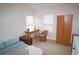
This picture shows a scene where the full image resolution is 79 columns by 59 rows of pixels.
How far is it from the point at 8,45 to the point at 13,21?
1.13 feet

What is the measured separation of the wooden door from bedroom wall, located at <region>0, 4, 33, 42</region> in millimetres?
451

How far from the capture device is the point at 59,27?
1241 mm

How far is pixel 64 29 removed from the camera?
1.24 m

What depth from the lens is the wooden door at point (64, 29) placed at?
1.21 metres

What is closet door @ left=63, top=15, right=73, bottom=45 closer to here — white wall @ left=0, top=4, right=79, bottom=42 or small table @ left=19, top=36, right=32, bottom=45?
white wall @ left=0, top=4, right=79, bottom=42

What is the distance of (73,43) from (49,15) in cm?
53

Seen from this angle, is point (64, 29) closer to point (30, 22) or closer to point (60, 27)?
point (60, 27)

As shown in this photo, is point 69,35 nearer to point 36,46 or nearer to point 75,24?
point 75,24

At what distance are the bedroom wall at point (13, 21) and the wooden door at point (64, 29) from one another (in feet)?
1.48

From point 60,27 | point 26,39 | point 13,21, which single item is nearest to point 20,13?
point 13,21

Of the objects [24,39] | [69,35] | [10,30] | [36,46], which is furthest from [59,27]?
[10,30]

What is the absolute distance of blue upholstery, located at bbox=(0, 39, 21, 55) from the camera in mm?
1133

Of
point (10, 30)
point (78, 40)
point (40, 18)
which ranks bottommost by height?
point (78, 40)

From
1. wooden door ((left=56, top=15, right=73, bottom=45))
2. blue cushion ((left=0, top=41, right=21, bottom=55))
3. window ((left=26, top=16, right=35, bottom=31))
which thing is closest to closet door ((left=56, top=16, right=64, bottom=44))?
wooden door ((left=56, top=15, right=73, bottom=45))
